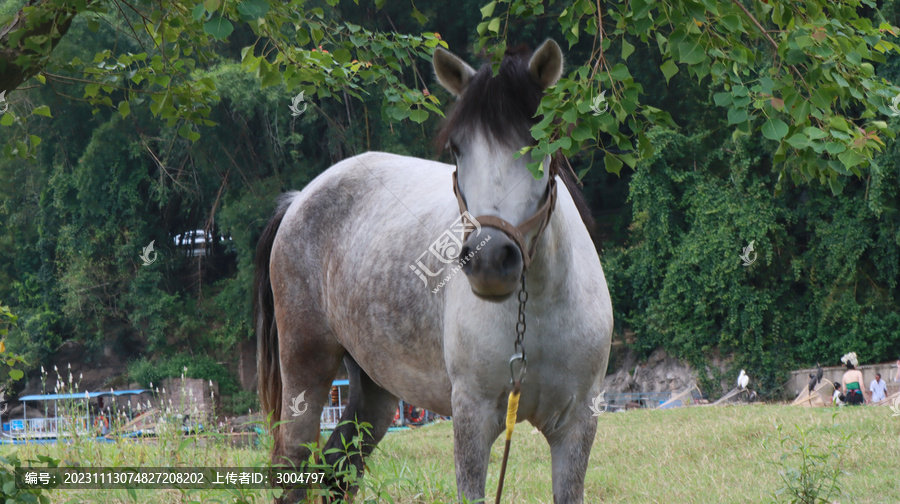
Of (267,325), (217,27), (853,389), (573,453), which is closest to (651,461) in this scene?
(267,325)

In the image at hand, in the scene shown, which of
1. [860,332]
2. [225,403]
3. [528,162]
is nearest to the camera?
[528,162]

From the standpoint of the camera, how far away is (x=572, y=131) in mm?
2436

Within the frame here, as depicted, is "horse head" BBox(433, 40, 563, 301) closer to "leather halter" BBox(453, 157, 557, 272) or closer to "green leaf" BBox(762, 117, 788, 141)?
"leather halter" BBox(453, 157, 557, 272)

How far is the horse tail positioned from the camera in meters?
5.04

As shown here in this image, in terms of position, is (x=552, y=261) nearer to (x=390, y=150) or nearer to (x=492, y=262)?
(x=492, y=262)

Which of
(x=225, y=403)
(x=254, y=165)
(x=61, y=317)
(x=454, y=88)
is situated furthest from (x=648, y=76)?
(x=61, y=317)

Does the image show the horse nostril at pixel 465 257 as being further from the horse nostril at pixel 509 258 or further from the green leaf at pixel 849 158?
the green leaf at pixel 849 158

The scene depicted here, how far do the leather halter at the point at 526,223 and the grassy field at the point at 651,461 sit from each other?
3.99ft

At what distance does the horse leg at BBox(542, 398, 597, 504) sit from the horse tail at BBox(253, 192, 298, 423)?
245 cm

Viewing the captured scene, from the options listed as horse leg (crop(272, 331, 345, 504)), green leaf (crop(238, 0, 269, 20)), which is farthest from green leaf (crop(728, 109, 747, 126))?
horse leg (crop(272, 331, 345, 504))

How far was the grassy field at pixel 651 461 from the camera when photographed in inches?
190

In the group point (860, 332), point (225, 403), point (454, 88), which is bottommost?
point (225, 403)

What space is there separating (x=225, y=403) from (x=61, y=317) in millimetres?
8814

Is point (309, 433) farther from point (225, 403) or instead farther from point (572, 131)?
point (225, 403)
